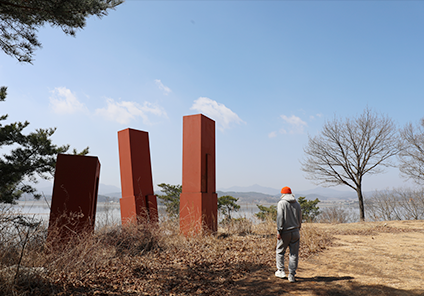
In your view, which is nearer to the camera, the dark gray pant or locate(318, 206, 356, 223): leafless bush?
the dark gray pant

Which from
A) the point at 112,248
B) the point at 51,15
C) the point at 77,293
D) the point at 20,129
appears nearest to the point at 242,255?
the point at 112,248

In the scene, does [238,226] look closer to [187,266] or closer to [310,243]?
[310,243]

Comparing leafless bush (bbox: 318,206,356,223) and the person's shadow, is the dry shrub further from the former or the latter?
leafless bush (bbox: 318,206,356,223)

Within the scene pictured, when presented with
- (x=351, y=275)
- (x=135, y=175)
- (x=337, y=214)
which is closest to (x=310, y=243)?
(x=351, y=275)

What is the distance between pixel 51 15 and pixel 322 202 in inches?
937

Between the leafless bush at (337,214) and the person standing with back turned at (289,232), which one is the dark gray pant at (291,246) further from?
the leafless bush at (337,214)

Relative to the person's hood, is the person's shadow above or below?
below

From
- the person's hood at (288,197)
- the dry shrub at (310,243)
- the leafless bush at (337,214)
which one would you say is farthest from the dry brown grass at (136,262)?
the leafless bush at (337,214)

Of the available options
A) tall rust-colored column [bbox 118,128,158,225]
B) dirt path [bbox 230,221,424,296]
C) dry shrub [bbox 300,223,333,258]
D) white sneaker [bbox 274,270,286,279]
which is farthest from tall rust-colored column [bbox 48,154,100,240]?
dry shrub [bbox 300,223,333,258]

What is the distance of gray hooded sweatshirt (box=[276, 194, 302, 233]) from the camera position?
17.5ft

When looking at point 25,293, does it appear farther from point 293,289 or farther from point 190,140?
point 190,140

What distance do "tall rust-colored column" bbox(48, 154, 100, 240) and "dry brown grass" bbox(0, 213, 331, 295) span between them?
41 centimetres

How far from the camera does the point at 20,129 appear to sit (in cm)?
1077

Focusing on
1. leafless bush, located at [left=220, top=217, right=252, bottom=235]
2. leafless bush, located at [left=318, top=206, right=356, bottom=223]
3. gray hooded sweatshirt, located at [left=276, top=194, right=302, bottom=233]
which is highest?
gray hooded sweatshirt, located at [left=276, top=194, right=302, bottom=233]
